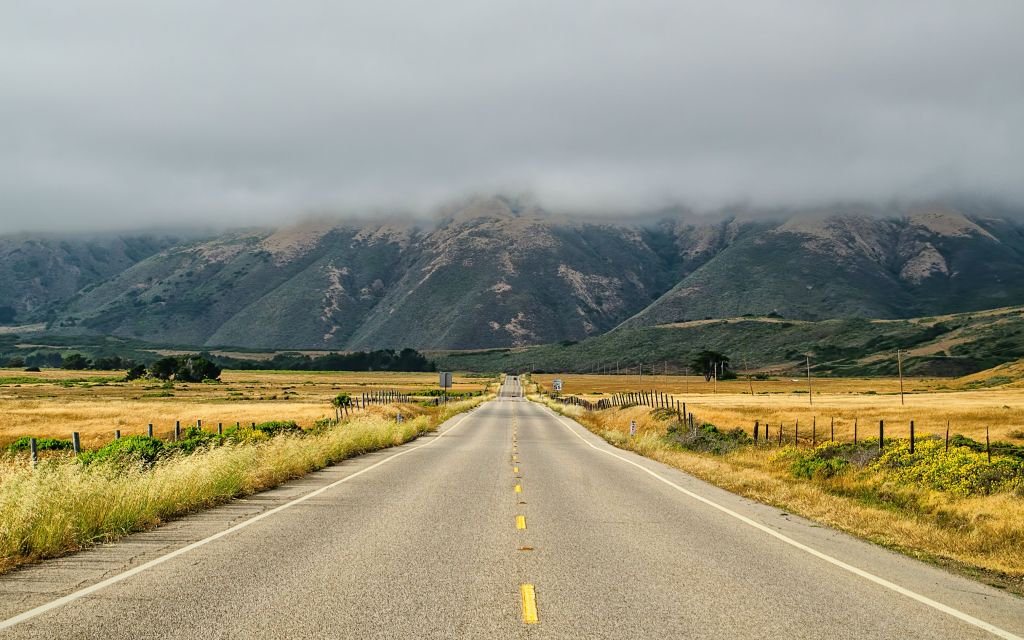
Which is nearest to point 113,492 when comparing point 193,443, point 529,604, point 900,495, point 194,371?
point 529,604

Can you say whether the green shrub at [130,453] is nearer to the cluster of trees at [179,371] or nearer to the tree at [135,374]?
the tree at [135,374]

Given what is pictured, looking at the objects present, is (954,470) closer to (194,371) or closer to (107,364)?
(194,371)

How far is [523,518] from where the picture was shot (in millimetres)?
13469

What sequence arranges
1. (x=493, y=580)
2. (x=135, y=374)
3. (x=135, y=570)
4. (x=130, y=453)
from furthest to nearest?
(x=135, y=374)
(x=130, y=453)
(x=135, y=570)
(x=493, y=580)

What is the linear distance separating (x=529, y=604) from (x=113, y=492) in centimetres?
818

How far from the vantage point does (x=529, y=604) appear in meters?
7.64

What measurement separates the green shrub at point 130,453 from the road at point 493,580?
4.48 meters

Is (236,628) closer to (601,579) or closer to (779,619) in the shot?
(601,579)

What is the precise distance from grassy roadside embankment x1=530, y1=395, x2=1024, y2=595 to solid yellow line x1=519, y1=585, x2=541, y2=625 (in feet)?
18.8

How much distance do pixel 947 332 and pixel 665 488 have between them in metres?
187

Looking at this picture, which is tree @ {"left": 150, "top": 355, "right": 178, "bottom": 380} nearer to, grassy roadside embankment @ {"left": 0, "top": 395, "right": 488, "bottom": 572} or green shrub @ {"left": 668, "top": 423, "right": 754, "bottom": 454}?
green shrub @ {"left": 668, "top": 423, "right": 754, "bottom": 454}

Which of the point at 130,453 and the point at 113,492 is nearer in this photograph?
the point at 113,492

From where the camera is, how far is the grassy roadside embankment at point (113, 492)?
407 inches

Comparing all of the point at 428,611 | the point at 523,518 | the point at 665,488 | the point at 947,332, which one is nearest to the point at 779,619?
the point at 428,611
